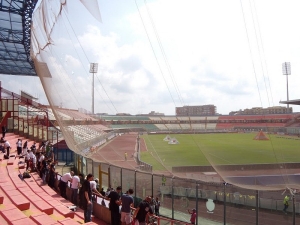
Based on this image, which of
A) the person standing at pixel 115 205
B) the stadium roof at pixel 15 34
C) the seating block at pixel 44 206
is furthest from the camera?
the stadium roof at pixel 15 34

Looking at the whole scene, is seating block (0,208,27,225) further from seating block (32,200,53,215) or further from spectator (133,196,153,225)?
spectator (133,196,153,225)

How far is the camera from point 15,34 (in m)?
20.1

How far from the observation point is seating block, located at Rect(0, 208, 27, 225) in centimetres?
452

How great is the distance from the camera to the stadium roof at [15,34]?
15147 mm

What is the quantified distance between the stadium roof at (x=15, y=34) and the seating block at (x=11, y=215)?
12.3 metres

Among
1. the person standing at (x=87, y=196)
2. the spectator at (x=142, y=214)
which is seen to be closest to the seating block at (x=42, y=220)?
the person standing at (x=87, y=196)

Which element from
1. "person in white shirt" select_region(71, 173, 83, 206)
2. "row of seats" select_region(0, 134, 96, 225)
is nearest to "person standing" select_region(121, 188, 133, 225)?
"row of seats" select_region(0, 134, 96, 225)

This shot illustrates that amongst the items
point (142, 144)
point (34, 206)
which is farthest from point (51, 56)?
point (142, 144)

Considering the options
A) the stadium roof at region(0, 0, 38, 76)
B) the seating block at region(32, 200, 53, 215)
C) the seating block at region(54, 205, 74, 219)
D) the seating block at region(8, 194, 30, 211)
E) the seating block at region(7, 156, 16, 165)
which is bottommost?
the seating block at region(54, 205, 74, 219)

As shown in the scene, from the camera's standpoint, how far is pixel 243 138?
1677 cm

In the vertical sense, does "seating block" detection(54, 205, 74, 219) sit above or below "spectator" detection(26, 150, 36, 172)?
below

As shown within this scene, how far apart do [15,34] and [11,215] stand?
60.3 feet

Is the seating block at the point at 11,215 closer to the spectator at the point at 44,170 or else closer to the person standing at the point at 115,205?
the person standing at the point at 115,205

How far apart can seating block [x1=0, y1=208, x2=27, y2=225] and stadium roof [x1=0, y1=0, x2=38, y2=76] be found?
1235 centimetres
